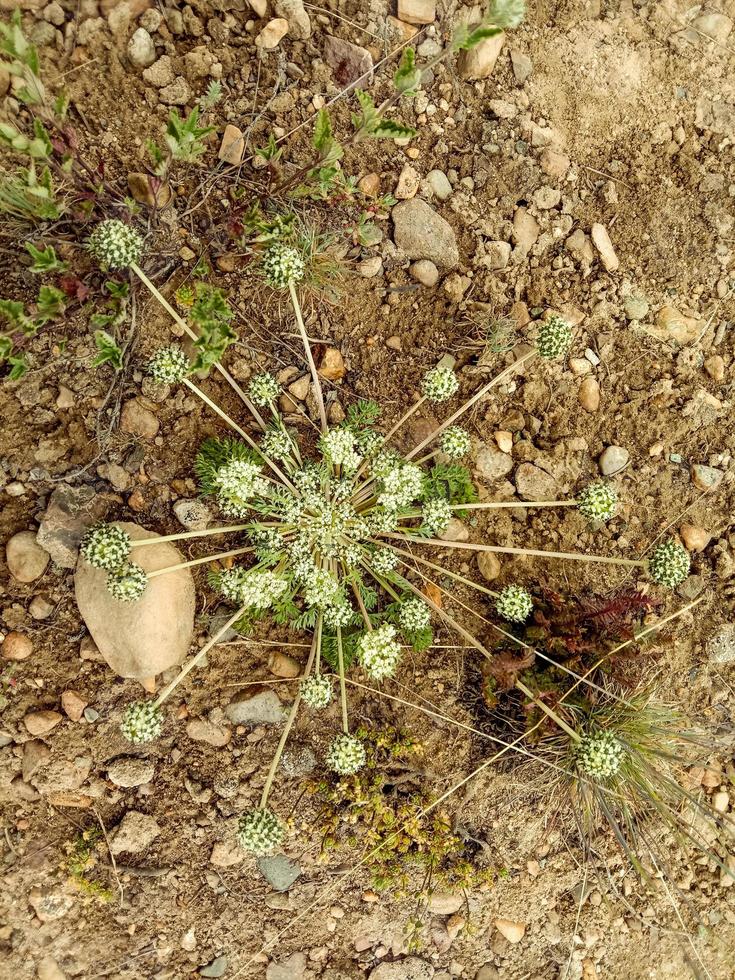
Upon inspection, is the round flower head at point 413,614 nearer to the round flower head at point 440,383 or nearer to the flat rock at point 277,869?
the round flower head at point 440,383

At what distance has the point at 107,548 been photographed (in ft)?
16.1

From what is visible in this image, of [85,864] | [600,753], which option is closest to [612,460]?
[600,753]

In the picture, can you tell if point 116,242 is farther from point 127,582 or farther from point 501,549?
point 501,549

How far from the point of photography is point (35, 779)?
5.46m

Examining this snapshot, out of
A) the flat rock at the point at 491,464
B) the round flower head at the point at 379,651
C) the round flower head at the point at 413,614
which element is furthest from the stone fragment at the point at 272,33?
the round flower head at the point at 379,651

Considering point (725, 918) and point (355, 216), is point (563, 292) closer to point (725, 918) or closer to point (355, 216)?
point (355, 216)

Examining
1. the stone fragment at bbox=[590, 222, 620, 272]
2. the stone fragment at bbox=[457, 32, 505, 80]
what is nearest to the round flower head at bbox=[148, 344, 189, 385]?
the stone fragment at bbox=[457, 32, 505, 80]

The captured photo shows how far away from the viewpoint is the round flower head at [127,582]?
4.94m

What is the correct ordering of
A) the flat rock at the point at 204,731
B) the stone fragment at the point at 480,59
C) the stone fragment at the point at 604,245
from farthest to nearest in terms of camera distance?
the stone fragment at the point at 604,245 < the stone fragment at the point at 480,59 < the flat rock at the point at 204,731

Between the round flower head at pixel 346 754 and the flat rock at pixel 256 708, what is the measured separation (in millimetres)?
604

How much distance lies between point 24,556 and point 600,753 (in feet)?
14.9

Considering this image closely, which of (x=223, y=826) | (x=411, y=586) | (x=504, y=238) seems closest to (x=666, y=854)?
(x=411, y=586)

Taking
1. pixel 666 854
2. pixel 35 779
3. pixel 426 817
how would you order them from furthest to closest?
pixel 666 854, pixel 426 817, pixel 35 779

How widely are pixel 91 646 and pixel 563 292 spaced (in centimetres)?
488
